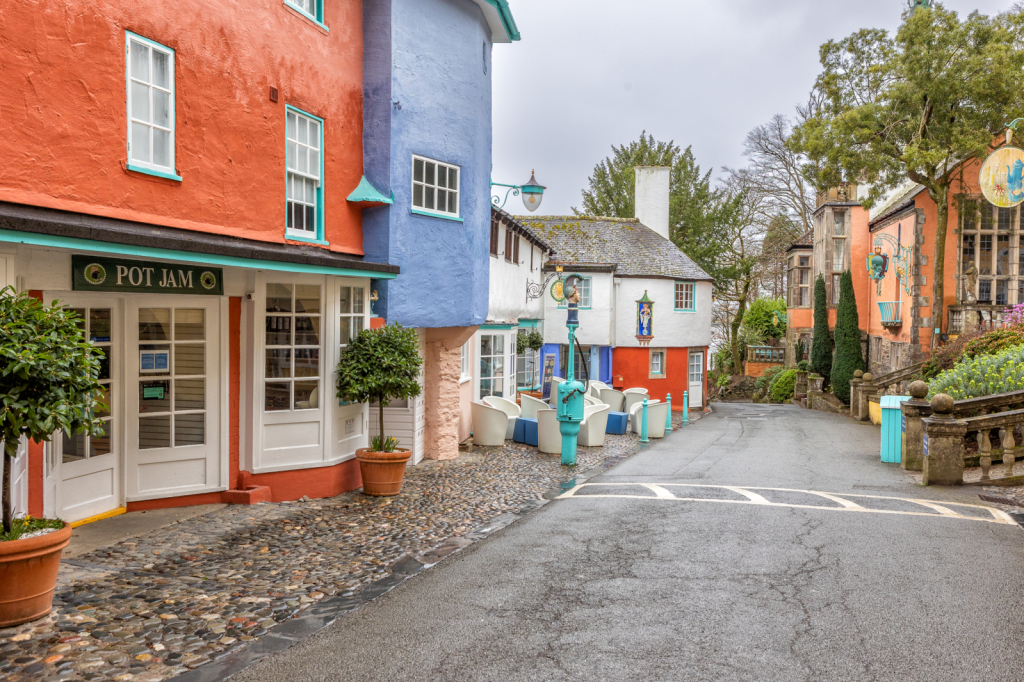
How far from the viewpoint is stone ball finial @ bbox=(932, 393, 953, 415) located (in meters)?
11.6

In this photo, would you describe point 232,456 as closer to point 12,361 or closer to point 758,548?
point 12,361

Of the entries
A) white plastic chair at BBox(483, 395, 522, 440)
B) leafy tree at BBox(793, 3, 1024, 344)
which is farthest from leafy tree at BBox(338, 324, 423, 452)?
leafy tree at BBox(793, 3, 1024, 344)

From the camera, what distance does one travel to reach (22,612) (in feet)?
18.7

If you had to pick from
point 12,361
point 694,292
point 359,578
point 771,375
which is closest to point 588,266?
point 694,292

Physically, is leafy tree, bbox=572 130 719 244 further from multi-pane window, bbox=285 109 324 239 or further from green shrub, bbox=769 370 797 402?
multi-pane window, bbox=285 109 324 239

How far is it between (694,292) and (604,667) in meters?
30.8

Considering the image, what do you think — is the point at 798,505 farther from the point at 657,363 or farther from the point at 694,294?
the point at 694,294

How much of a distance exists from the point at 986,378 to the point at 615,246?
21.7m

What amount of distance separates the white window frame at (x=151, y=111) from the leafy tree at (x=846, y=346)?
30.2m

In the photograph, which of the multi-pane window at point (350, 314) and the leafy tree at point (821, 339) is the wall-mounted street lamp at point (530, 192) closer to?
the multi-pane window at point (350, 314)

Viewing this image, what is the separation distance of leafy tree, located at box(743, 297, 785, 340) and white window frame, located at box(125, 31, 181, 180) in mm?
45548

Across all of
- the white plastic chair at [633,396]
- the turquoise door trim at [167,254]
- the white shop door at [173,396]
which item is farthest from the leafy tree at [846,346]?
the white shop door at [173,396]

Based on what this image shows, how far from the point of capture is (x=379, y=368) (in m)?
11.0

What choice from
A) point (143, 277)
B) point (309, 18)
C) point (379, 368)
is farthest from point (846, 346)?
point (143, 277)
